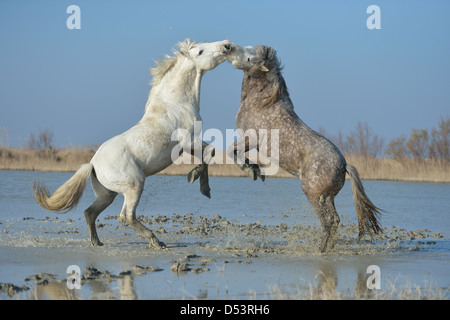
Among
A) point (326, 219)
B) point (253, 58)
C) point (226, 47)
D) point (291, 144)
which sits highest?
point (226, 47)

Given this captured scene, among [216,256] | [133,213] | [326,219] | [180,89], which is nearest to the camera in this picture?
[216,256]

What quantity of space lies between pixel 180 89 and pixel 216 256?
2.13 meters

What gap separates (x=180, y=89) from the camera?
773cm

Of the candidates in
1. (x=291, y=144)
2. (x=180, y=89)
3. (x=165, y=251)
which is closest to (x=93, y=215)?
(x=165, y=251)

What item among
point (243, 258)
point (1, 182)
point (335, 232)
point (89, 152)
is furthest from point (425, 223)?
point (89, 152)

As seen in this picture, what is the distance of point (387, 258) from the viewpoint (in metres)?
7.21

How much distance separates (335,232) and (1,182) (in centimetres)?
1160

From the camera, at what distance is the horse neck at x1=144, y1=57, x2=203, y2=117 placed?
7.68 meters

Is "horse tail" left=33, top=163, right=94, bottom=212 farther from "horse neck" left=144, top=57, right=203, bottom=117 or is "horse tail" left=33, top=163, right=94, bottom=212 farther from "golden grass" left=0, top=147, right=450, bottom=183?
"golden grass" left=0, top=147, right=450, bottom=183

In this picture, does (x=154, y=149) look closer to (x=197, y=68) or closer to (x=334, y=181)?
(x=197, y=68)

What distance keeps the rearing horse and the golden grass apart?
12.6 metres

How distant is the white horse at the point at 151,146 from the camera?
23.9 ft

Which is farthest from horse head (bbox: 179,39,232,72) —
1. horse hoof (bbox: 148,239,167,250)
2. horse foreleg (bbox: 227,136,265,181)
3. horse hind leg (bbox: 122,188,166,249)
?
horse hoof (bbox: 148,239,167,250)

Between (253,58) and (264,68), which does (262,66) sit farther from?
(253,58)
